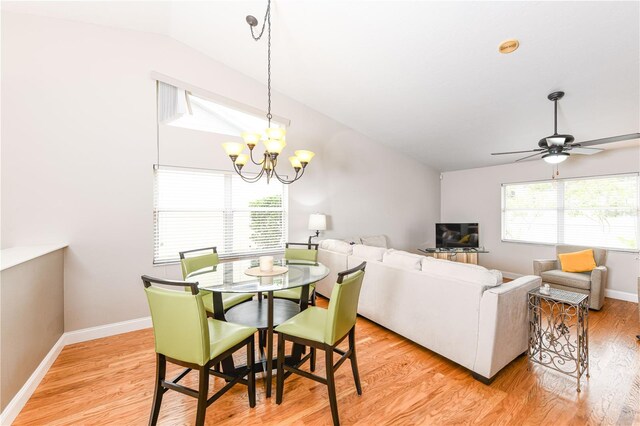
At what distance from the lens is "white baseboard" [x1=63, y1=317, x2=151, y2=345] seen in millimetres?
2832

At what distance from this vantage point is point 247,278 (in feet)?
7.05

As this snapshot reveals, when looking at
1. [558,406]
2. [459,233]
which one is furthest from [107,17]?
[459,233]

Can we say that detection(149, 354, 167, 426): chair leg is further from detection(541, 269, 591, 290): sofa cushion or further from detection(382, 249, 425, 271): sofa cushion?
detection(541, 269, 591, 290): sofa cushion

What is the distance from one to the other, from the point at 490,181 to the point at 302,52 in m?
4.94

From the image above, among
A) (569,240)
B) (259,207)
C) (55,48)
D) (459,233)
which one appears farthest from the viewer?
(459,233)

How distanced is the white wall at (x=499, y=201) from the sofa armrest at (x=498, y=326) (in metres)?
3.56

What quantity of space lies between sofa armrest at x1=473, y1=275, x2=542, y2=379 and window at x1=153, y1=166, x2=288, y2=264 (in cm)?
295

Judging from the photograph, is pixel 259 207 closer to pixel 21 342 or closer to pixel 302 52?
pixel 302 52

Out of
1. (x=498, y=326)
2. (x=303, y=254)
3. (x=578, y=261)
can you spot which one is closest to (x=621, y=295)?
(x=578, y=261)

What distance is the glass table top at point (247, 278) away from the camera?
1.89 metres

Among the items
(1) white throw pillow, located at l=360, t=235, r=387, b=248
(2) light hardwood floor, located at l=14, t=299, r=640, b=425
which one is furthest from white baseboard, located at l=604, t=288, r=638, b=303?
(1) white throw pillow, located at l=360, t=235, r=387, b=248

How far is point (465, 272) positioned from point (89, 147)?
4.08m

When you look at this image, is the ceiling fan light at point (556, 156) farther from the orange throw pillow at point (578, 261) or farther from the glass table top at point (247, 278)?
the glass table top at point (247, 278)

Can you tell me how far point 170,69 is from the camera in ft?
11.0
